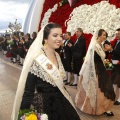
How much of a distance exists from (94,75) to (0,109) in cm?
225

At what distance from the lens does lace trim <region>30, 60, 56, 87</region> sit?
2.39 m

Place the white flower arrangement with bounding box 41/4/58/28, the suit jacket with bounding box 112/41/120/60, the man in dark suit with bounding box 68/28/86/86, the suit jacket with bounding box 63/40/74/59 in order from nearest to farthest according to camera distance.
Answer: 1. the suit jacket with bounding box 112/41/120/60
2. the man in dark suit with bounding box 68/28/86/86
3. the suit jacket with bounding box 63/40/74/59
4. the white flower arrangement with bounding box 41/4/58/28

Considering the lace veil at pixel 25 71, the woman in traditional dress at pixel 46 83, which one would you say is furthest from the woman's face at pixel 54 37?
the lace veil at pixel 25 71

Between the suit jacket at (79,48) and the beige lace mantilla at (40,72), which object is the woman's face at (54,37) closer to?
the beige lace mantilla at (40,72)

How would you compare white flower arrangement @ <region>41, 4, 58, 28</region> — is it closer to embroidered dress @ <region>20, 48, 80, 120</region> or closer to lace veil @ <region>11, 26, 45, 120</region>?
lace veil @ <region>11, 26, 45, 120</region>

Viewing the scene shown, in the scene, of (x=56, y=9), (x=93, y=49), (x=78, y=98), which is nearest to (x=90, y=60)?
(x=93, y=49)

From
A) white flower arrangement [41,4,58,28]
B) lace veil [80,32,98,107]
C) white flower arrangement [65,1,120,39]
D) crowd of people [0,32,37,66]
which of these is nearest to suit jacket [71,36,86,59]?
white flower arrangement [65,1,120,39]

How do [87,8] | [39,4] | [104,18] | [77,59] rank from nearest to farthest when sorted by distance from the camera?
[77,59] < [104,18] < [87,8] < [39,4]

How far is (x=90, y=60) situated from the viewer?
4.61 meters

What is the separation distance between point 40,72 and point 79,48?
189 inches

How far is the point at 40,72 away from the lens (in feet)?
7.98

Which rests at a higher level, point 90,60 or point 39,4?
point 39,4

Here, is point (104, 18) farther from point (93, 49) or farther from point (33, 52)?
point (33, 52)

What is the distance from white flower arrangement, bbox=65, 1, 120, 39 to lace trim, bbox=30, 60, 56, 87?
6.48m
